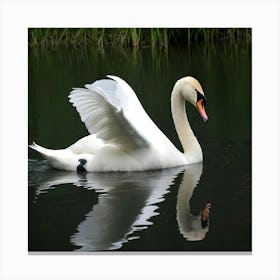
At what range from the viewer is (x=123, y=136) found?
7.50 m

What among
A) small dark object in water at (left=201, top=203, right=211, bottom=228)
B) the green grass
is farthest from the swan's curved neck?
small dark object in water at (left=201, top=203, right=211, bottom=228)

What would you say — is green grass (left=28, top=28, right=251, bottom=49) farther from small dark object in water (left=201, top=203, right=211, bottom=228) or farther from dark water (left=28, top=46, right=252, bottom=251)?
small dark object in water (left=201, top=203, right=211, bottom=228)

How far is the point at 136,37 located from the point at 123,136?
0.71m

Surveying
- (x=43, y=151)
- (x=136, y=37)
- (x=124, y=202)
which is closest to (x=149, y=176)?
(x=124, y=202)

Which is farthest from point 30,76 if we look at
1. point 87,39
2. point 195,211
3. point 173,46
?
point 195,211

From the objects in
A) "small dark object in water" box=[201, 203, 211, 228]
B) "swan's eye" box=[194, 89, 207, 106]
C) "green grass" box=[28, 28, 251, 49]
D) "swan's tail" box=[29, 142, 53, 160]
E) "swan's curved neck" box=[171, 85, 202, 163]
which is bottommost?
"small dark object in water" box=[201, 203, 211, 228]

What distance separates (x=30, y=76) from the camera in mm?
7645

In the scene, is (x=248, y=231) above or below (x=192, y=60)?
below

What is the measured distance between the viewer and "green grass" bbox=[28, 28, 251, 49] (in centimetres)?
727

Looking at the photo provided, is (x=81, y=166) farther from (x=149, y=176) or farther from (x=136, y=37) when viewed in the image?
(x=136, y=37)

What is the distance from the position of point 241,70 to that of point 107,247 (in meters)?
2.72

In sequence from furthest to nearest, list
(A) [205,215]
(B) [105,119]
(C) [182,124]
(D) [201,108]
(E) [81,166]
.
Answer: (C) [182,124] → (D) [201,108] → (E) [81,166] → (B) [105,119] → (A) [205,215]

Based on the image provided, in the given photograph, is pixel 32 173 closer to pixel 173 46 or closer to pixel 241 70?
pixel 173 46

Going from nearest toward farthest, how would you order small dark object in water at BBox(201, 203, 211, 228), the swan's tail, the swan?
1. small dark object in water at BBox(201, 203, 211, 228)
2. the swan
3. the swan's tail
